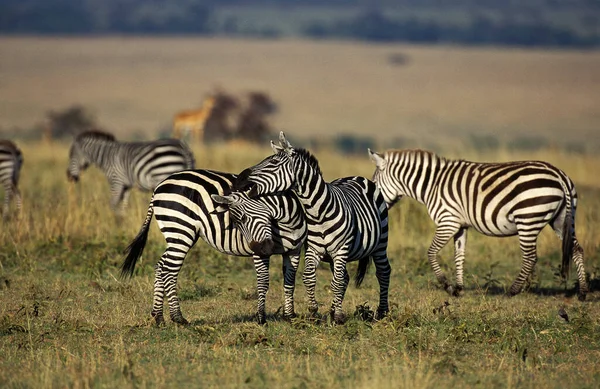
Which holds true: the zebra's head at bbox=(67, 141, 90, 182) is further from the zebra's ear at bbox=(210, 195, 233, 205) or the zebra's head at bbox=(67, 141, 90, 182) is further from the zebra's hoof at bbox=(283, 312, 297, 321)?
the zebra's ear at bbox=(210, 195, 233, 205)

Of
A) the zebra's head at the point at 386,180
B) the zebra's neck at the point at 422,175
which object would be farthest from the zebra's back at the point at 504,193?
the zebra's head at the point at 386,180

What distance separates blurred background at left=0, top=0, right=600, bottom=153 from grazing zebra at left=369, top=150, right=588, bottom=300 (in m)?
13.4

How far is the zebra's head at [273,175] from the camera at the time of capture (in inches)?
301

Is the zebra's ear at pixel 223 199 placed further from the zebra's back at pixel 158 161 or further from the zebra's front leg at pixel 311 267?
the zebra's back at pixel 158 161

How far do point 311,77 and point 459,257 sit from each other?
72910mm

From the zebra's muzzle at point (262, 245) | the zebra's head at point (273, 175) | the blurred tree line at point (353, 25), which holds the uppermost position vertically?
the blurred tree line at point (353, 25)

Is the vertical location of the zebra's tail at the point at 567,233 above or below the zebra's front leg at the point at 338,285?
above

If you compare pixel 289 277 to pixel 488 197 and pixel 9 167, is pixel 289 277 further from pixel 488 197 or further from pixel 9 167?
pixel 9 167

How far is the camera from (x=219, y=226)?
27.2 feet

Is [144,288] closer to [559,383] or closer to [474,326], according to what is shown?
[474,326]

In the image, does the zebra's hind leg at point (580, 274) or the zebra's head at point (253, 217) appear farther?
the zebra's hind leg at point (580, 274)

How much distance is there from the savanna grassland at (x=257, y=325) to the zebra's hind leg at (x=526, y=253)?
0.18m

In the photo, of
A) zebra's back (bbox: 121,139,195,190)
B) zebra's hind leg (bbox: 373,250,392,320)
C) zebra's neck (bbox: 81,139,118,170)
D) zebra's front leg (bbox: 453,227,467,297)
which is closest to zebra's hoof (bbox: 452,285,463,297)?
zebra's front leg (bbox: 453,227,467,297)

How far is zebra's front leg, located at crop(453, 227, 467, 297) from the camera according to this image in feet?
34.7
